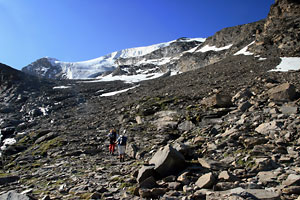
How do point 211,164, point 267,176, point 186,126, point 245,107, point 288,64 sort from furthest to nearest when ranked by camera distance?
point 288,64 → point 186,126 → point 245,107 → point 211,164 → point 267,176

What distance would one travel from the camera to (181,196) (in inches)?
192

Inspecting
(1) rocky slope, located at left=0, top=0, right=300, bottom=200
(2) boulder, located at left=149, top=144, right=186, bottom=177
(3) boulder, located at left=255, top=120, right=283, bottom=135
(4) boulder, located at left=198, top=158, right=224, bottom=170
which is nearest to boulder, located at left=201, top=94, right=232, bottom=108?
(1) rocky slope, located at left=0, top=0, right=300, bottom=200

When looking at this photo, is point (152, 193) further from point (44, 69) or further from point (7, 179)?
point (44, 69)

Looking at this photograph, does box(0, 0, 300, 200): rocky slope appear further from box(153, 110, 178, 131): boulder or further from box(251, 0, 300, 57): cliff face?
box(251, 0, 300, 57): cliff face

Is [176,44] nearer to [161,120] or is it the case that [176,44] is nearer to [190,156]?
[161,120]

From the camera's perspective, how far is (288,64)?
83.3ft

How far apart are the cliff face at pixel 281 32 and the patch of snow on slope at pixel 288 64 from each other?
247 centimetres

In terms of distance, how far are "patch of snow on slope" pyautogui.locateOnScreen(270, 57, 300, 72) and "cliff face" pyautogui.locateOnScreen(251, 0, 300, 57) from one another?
2.47 meters

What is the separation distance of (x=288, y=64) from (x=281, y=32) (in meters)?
17.1

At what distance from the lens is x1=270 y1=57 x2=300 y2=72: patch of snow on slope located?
23.3m

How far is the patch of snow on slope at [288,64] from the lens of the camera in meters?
23.3

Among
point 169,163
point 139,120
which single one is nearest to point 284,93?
point 169,163

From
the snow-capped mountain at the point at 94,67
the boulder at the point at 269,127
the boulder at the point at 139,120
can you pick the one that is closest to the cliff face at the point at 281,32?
the boulder at the point at 139,120

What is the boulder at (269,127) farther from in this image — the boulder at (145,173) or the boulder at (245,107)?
the boulder at (145,173)
